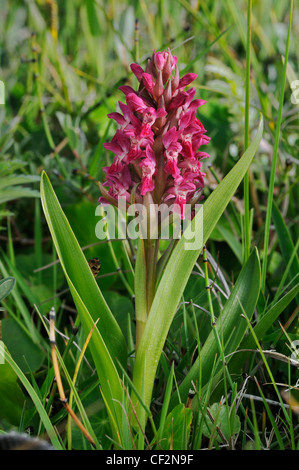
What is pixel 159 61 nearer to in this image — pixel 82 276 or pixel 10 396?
pixel 82 276

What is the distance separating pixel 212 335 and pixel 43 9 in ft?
6.72

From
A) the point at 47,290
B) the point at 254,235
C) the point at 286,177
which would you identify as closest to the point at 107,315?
the point at 47,290

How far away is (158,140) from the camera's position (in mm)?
874

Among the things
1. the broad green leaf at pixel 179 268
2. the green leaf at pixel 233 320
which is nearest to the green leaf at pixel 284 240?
the green leaf at pixel 233 320

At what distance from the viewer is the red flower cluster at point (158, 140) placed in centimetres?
85

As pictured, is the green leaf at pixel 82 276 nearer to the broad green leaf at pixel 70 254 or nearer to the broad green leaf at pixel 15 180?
the broad green leaf at pixel 70 254

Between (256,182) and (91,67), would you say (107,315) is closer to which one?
(256,182)

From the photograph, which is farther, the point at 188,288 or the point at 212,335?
the point at 188,288

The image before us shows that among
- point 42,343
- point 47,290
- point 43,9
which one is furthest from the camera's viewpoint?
point 43,9

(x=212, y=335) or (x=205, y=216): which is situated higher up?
(x=205, y=216)

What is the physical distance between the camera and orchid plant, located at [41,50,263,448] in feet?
2.74

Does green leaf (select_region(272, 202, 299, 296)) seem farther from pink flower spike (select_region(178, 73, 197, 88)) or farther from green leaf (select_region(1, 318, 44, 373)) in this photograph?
green leaf (select_region(1, 318, 44, 373))

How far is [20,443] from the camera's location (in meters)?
0.73

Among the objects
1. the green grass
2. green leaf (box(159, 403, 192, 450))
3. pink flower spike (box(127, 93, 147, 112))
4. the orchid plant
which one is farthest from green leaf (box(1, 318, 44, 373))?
pink flower spike (box(127, 93, 147, 112))
